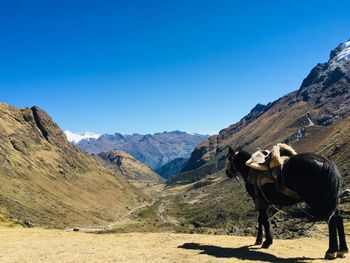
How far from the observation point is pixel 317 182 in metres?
17.6

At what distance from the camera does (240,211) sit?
12338 cm

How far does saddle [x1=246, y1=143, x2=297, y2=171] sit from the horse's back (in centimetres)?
137

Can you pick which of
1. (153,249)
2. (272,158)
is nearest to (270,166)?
(272,158)

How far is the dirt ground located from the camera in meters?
19.8

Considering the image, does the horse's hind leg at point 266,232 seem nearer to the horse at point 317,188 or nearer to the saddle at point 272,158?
the horse at point 317,188

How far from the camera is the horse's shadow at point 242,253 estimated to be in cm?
1891

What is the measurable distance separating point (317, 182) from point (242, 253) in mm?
5409

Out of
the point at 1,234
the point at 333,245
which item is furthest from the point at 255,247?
the point at 1,234

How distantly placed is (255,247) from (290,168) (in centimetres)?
536

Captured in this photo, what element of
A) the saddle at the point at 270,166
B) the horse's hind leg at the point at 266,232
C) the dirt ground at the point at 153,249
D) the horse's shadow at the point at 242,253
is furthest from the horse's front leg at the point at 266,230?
the saddle at the point at 270,166

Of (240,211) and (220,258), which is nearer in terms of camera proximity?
(220,258)

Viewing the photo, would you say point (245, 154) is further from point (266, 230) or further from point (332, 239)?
point (332, 239)

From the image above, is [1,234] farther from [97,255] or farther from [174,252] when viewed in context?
[174,252]

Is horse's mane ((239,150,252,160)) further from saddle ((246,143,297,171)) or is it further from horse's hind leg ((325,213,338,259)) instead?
horse's hind leg ((325,213,338,259))
